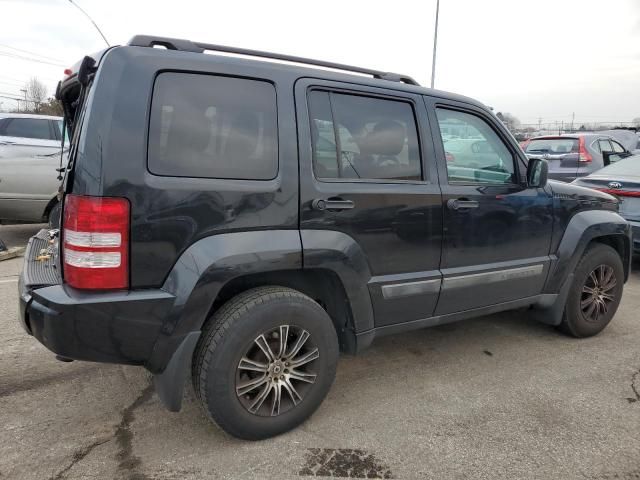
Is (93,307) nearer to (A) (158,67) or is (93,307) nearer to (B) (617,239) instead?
(A) (158,67)

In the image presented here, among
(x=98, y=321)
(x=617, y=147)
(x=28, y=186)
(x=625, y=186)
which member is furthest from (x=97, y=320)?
(x=617, y=147)

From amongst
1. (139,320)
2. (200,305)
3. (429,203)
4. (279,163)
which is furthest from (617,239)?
(139,320)

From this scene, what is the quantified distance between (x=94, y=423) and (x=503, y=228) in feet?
9.17

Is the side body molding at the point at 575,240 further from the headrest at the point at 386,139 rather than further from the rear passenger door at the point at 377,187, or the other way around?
the headrest at the point at 386,139

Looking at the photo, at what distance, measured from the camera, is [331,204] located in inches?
99.7

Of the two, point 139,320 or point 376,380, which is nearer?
point 139,320

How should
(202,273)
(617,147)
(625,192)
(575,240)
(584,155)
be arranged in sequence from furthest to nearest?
(617,147) < (584,155) < (625,192) < (575,240) < (202,273)

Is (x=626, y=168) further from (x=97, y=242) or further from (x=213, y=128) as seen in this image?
(x=97, y=242)

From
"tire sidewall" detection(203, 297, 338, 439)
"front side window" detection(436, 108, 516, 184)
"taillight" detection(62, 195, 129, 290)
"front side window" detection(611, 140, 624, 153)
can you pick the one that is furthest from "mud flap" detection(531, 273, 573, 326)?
"front side window" detection(611, 140, 624, 153)

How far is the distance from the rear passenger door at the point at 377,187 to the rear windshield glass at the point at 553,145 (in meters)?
7.99

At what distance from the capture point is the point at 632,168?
6.34 metres

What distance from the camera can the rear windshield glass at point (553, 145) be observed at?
9.63 m

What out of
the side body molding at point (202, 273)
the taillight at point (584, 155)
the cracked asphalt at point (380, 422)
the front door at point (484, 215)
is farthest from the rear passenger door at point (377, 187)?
the taillight at point (584, 155)

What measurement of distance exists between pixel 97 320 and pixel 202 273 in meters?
0.48
